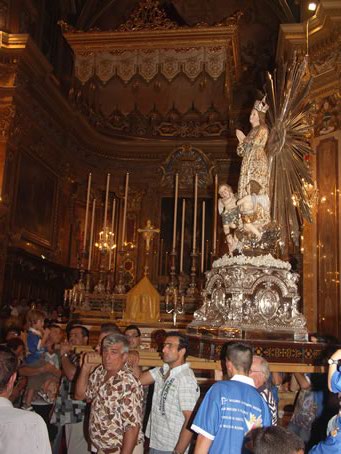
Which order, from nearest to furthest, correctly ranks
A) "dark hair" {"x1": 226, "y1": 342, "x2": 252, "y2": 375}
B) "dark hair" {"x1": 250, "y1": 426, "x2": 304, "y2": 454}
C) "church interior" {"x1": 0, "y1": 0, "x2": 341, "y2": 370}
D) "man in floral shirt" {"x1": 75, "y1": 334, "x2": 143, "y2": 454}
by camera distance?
1. "dark hair" {"x1": 250, "y1": 426, "x2": 304, "y2": 454}
2. "dark hair" {"x1": 226, "y1": 342, "x2": 252, "y2": 375}
3. "man in floral shirt" {"x1": 75, "y1": 334, "x2": 143, "y2": 454}
4. "church interior" {"x1": 0, "y1": 0, "x2": 341, "y2": 370}

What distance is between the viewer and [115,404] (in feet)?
10.6

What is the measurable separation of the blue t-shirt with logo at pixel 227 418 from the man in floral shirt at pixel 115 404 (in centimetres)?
68

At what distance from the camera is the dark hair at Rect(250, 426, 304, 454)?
182 centimetres

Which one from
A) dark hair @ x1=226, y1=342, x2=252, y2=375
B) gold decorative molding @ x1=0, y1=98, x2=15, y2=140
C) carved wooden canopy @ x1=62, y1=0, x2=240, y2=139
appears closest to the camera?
dark hair @ x1=226, y1=342, x2=252, y2=375

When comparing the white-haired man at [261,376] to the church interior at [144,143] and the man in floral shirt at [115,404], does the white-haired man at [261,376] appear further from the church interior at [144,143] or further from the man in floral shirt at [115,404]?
the church interior at [144,143]

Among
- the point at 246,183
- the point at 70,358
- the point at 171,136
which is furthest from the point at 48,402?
the point at 171,136

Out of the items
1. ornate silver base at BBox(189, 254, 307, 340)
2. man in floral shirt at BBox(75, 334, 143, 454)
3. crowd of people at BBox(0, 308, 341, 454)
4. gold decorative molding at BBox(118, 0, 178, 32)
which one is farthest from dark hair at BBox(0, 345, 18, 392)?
gold decorative molding at BBox(118, 0, 178, 32)

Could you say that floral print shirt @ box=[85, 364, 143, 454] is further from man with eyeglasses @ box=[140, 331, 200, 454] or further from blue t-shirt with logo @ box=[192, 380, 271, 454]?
blue t-shirt with logo @ box=[192, 380, 271, 454]

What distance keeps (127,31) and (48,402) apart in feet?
25.9

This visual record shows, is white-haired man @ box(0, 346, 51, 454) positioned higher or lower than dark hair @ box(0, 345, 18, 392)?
lower

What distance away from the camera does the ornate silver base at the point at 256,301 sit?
4.90 meters

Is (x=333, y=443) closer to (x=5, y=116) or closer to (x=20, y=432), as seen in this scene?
(x=20, y=432)

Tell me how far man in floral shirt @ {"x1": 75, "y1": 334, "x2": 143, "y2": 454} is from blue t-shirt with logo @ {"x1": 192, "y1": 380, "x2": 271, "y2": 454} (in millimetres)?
682

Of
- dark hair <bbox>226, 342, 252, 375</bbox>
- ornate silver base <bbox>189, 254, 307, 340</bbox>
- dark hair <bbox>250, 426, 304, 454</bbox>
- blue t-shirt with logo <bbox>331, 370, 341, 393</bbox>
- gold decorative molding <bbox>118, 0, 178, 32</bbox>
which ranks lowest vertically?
dark hair <bbox>250, 426, 304, 454</bbox>
